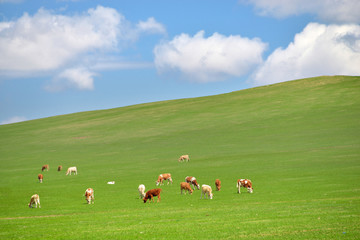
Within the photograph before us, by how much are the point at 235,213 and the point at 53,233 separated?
869 centimetres

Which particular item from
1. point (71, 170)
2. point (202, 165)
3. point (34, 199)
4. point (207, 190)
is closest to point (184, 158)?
point (202, 165)

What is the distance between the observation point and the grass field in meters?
18.0

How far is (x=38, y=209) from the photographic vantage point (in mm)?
27562

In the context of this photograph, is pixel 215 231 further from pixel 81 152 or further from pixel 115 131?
pixel 115 131

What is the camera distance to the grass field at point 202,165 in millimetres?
18000

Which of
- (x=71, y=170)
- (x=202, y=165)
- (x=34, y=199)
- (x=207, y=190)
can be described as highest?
(x=71, y=170)

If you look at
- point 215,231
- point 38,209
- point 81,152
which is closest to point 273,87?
point 81,152

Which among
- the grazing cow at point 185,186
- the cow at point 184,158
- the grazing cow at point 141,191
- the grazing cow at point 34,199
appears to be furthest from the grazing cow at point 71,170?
the grazing cow at point 185,186

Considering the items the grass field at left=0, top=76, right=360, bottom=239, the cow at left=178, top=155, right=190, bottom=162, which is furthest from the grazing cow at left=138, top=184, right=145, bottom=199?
the cow at left=178, top=155, right=190, bottom=162

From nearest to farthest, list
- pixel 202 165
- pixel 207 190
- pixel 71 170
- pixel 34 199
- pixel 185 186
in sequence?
pixel 34 199, pixel 207 190, pixel 185 186, pixel 202 165, pixel 71 170

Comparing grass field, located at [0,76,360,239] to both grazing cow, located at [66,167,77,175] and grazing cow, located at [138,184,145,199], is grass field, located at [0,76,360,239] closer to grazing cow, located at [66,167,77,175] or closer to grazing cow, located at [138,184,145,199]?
grazing cow, located at [66,167,77,175]

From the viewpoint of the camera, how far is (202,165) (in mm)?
51469

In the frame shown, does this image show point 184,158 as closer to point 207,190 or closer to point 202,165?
point 202,165

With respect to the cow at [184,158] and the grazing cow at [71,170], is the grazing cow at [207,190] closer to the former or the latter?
the cow at [184,158]
